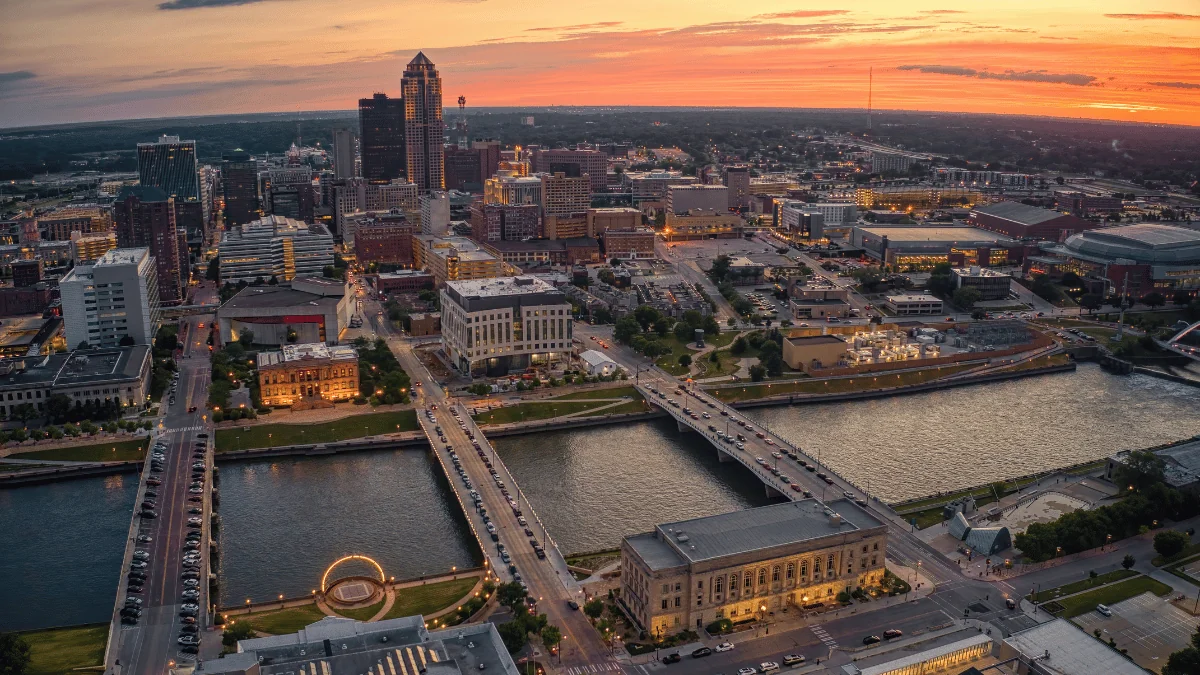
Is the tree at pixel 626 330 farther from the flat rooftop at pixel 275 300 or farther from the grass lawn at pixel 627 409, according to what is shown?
the flat rooftop at pixel 275 300

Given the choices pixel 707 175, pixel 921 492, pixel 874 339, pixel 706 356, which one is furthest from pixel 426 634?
pixel 707 175

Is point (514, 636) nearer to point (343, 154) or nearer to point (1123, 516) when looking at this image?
point (1123, 516)

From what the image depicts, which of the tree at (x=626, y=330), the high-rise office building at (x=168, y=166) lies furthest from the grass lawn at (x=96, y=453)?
the high-rise office building at (x=168, y=166)

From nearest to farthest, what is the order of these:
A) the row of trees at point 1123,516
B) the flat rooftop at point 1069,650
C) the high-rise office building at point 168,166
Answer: the flat rooftop at point 1069,650 < the row of trees at point 1123,516 < the high-rise office building at point 168,166

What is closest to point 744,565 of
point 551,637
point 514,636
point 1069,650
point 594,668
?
point 594,668

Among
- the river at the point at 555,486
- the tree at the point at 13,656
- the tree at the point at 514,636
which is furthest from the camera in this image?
the river at the point at 555,486

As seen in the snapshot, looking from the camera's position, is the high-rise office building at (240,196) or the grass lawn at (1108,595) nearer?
the grass lawn at (1108,595)
